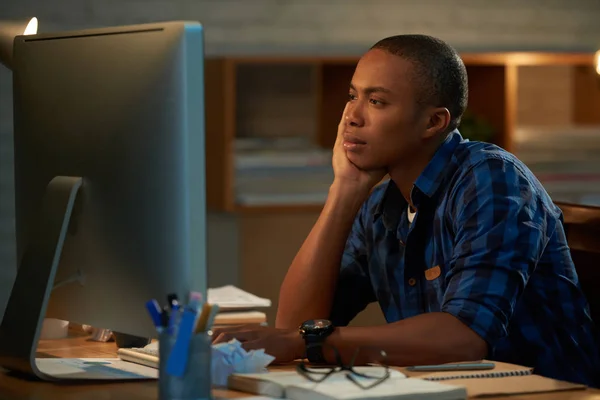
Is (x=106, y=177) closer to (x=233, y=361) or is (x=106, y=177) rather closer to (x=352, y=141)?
(x=233, y=361)

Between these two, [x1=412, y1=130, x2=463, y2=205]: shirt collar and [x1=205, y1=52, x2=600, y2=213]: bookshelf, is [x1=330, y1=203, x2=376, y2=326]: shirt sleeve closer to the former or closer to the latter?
[x1=412, y1=130, x2=463, y2=205]: shirt collar

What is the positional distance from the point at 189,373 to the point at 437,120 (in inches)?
35.0

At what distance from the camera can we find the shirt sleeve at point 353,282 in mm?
2141

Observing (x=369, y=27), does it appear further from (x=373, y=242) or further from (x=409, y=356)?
(x=409, y=356)

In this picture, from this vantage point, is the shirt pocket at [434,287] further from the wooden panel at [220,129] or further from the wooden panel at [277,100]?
the wooden panel at [277,100]

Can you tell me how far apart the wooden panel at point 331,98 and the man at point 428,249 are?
6.29 feet

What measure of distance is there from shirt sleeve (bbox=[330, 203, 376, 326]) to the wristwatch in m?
0.48

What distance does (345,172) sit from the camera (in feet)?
6.97

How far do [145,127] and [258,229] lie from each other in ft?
8.62

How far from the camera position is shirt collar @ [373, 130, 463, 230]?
6.34 feet

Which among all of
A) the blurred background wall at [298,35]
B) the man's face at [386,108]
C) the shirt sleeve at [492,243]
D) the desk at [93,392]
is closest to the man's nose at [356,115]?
the man's face at [386,108]

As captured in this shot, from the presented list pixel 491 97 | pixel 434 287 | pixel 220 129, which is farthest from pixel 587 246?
pixel 491 97

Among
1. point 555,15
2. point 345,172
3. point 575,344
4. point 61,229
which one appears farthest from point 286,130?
point 61,229

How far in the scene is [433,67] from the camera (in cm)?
196
